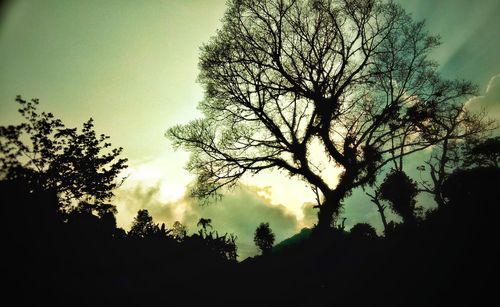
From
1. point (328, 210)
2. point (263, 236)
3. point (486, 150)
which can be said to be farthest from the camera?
point (263, 236)

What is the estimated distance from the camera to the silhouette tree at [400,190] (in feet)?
69.9

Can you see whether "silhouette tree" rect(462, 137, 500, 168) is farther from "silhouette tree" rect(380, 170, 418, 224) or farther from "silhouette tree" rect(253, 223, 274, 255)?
"silhouette tree" rect(253, 223, 274, 255)

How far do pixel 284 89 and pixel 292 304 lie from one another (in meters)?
9.85

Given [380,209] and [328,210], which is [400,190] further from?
[328,210]

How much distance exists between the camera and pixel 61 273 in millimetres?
6367

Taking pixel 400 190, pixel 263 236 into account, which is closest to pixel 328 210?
pixel 400 190

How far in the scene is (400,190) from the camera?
839 inches

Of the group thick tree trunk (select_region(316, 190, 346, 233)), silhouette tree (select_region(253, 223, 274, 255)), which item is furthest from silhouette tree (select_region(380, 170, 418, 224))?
silhouette tree (select_region(253, 223, 274, 255))

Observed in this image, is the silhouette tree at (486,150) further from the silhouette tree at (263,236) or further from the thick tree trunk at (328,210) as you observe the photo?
the silhouette tree at (263,236)

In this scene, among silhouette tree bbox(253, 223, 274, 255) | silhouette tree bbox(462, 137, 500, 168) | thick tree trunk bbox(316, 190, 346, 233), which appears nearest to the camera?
thick tree trunk bbox(316, 190, 346, 233)

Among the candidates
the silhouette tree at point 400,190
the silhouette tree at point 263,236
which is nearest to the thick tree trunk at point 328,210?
the silhouette tree at point 400,190

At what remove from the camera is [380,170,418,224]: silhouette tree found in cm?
2131

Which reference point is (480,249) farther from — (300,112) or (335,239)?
(300,112)

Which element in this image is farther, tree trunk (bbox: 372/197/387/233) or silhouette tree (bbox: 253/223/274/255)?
silhouette tree (bbox: 253/223/274/255)
